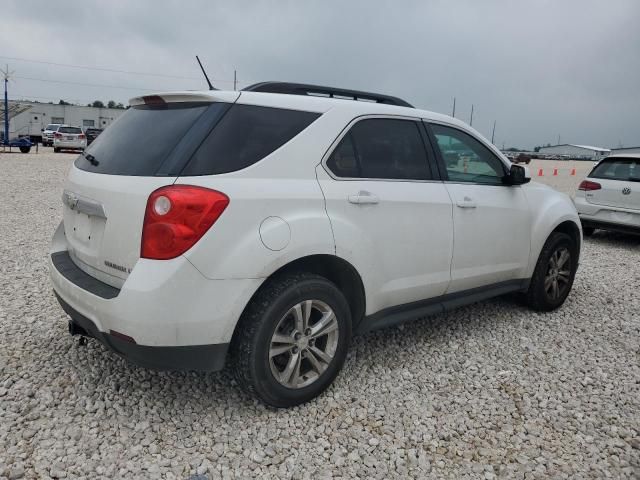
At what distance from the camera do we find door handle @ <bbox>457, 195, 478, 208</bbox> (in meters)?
3.55

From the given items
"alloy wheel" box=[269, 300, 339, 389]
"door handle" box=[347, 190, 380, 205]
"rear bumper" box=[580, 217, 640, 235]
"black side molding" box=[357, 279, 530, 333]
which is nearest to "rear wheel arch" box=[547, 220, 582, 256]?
"black side molding" box=[357, 279, 530, 333]

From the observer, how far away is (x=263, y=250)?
2.49 m

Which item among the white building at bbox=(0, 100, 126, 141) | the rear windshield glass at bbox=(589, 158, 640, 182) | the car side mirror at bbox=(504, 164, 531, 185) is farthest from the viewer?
the white building at bbox=(0, 100, 126, 141)

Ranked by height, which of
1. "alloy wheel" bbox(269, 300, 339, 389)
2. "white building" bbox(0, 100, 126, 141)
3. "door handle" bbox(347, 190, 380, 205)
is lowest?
"alloy wheel" bbox(269, 300, 339, 389)

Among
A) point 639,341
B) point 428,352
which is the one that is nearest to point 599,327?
point 639,341

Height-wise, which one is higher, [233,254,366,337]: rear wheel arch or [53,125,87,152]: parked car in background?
[53,125,87,152]: parked car in background

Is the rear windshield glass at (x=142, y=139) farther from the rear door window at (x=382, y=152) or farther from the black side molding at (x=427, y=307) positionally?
the black side molding at (x=427, y=307)

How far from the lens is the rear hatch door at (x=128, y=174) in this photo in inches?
96.4

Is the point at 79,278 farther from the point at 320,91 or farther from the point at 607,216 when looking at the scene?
the point at 607,216

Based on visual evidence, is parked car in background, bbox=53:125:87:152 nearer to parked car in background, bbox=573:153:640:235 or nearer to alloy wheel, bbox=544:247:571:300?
parked car in background, bbox=573:153:640:235

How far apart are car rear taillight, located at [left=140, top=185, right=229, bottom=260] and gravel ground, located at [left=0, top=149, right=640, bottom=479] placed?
39.6 inches

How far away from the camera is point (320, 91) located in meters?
3.31

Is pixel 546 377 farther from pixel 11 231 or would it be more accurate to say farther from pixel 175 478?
pixel 11 231

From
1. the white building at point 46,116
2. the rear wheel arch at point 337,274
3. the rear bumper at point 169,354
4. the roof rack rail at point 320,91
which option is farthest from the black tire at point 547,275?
the white building at point 46,116
